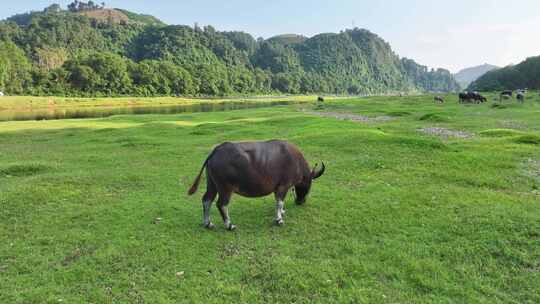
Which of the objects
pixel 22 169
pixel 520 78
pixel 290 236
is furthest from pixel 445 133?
pixel 520 78

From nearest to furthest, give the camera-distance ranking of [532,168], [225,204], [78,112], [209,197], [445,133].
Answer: [225,204], [209,197], [532,168], [445,133], [78,112]

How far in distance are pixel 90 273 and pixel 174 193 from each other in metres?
5.65

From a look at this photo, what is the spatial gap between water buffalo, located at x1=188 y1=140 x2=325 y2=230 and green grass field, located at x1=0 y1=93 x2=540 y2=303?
92 centimetres

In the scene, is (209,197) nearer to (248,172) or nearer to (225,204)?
(225,204)

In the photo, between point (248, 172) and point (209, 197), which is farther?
point (209, 197)

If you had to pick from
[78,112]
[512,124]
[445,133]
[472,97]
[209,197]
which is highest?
[472,97]

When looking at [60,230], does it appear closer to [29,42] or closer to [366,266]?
[366,266]

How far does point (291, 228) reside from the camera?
31.7 ft

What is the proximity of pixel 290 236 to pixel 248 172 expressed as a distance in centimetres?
193

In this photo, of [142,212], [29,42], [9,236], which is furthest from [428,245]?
[29,42]

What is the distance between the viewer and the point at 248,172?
29.7 feet

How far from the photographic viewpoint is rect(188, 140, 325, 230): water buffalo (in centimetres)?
902

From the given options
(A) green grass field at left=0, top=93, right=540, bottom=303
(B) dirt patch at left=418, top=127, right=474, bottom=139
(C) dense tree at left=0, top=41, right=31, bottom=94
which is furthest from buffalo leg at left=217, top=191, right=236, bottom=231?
(C) dense tree at left=0, top=41, right=31, bottom=94

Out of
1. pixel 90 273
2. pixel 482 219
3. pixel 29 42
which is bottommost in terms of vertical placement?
pixel 90 273
